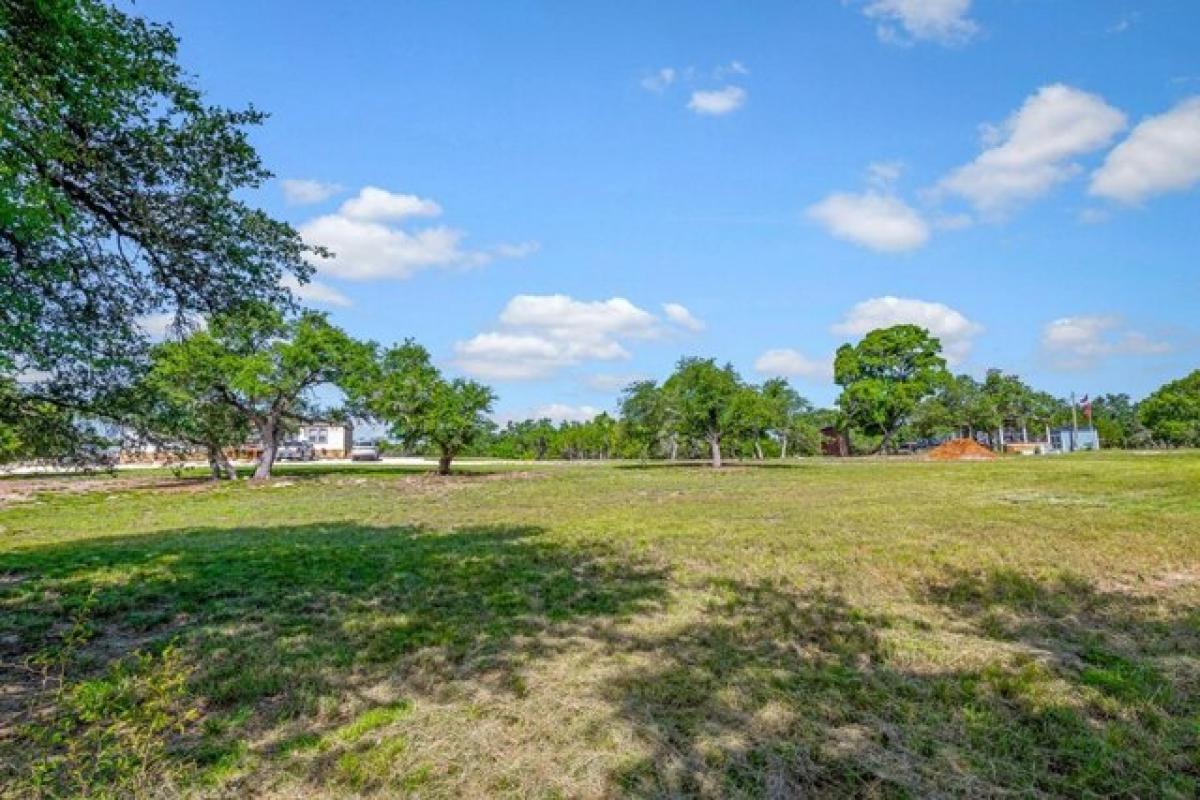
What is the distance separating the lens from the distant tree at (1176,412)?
7356 cm

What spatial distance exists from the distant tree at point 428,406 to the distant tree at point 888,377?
38449 millimetres

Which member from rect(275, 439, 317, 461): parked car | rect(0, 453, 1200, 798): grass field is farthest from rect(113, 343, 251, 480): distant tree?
rect(275, 439, 317, 461): parked car

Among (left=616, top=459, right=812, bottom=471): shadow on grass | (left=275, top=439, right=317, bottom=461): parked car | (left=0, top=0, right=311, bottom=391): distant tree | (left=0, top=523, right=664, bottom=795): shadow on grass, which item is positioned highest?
(left=0, top=0, right=311, bottom=391): distant tree

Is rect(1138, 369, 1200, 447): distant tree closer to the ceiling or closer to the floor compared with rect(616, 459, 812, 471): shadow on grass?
closer to the ceiling

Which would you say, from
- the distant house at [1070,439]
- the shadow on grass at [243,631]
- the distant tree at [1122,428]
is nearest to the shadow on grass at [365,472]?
the shadow on grass at [243,631]

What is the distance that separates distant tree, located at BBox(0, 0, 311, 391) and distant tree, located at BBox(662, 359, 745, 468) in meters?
36.8

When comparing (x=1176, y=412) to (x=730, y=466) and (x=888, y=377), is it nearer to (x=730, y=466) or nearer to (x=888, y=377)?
(x=888, y=377)

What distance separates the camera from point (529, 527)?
48.9 feet

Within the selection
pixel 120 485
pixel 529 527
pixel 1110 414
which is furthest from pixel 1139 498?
pixel 1110 414

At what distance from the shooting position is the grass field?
12.8 ft

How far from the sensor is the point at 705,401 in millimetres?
43562

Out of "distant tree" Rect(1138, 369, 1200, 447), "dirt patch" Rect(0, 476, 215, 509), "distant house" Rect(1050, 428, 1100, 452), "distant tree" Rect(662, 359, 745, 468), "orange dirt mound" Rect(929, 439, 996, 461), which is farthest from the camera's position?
"distant house" Rect(1050, 428, 1100, 452)

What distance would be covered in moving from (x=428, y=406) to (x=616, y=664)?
3328 centimetres

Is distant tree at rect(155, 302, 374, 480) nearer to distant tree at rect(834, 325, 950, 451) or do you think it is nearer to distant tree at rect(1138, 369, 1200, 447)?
distant tree at rect(834, 325, 950, 451)
